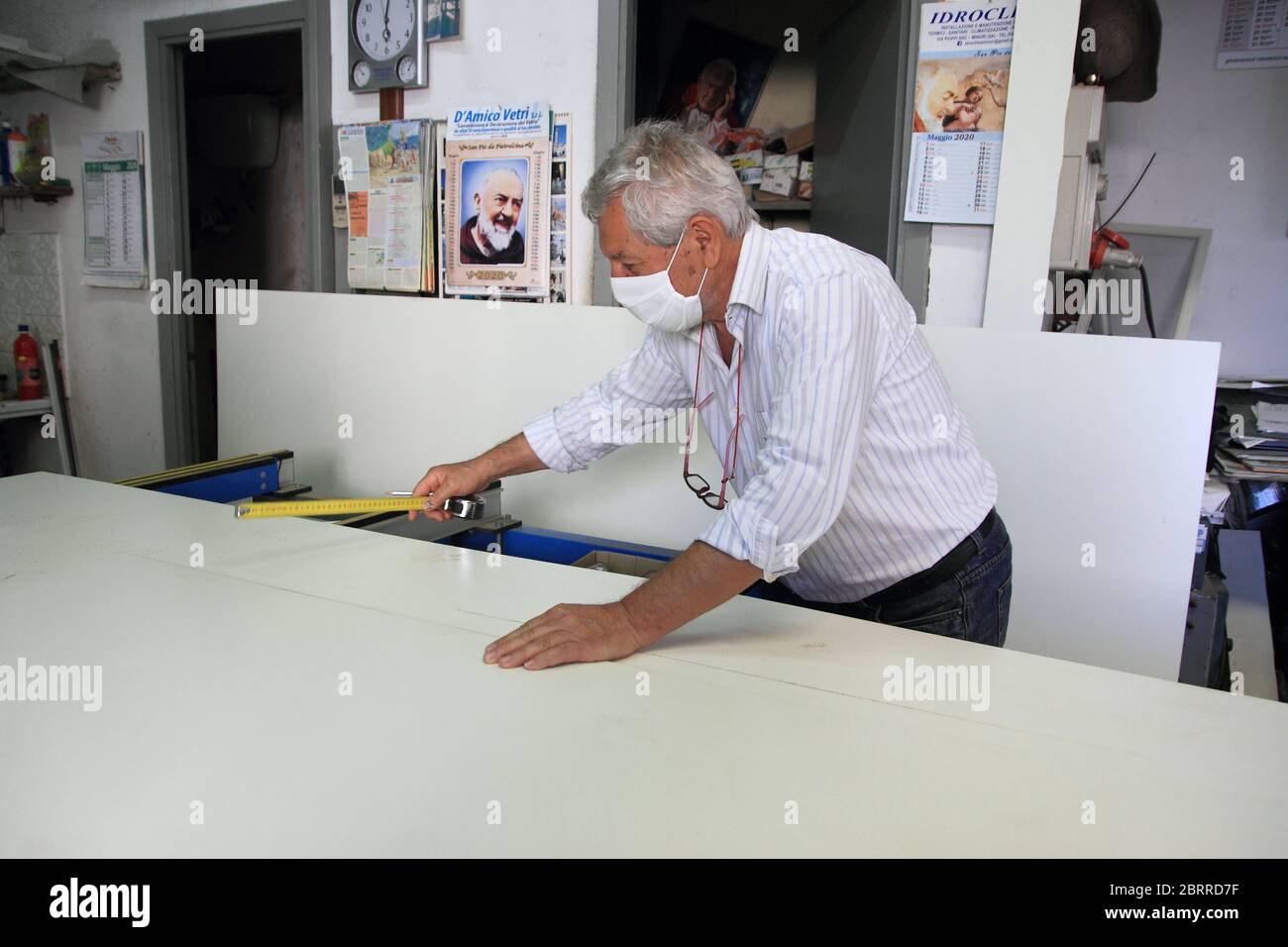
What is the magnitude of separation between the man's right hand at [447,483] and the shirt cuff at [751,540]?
0.64 meters

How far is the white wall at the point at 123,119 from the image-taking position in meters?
2.57

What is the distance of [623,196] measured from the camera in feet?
3.88

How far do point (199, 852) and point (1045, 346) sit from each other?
1.58 metres

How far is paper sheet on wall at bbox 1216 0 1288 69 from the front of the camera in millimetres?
3279

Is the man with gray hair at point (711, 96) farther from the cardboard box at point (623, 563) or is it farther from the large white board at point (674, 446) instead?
the cardboard box at point (623, 563)

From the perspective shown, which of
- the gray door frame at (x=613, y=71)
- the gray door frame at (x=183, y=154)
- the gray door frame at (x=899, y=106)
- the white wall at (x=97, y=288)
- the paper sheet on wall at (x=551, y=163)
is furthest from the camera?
the white wall at (x=97, y=288)

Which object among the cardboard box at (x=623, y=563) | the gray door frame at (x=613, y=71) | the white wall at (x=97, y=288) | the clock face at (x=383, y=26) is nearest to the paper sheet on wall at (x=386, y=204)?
the clock face at (x=383, y=26)

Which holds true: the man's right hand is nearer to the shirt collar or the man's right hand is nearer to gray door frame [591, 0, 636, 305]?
the shirt collar

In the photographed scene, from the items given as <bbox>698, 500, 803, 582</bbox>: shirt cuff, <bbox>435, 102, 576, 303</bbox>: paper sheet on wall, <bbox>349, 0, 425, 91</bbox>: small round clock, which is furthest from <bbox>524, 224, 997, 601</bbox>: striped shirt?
<bbox>349, 0, 425, 91</bbox>: small round clock

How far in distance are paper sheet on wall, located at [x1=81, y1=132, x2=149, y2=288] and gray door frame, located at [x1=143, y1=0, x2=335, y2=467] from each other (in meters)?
0.09

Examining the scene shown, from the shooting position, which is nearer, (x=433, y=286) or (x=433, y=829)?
(x=433, y=829)

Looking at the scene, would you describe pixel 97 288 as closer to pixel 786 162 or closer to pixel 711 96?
pixel 711 96
